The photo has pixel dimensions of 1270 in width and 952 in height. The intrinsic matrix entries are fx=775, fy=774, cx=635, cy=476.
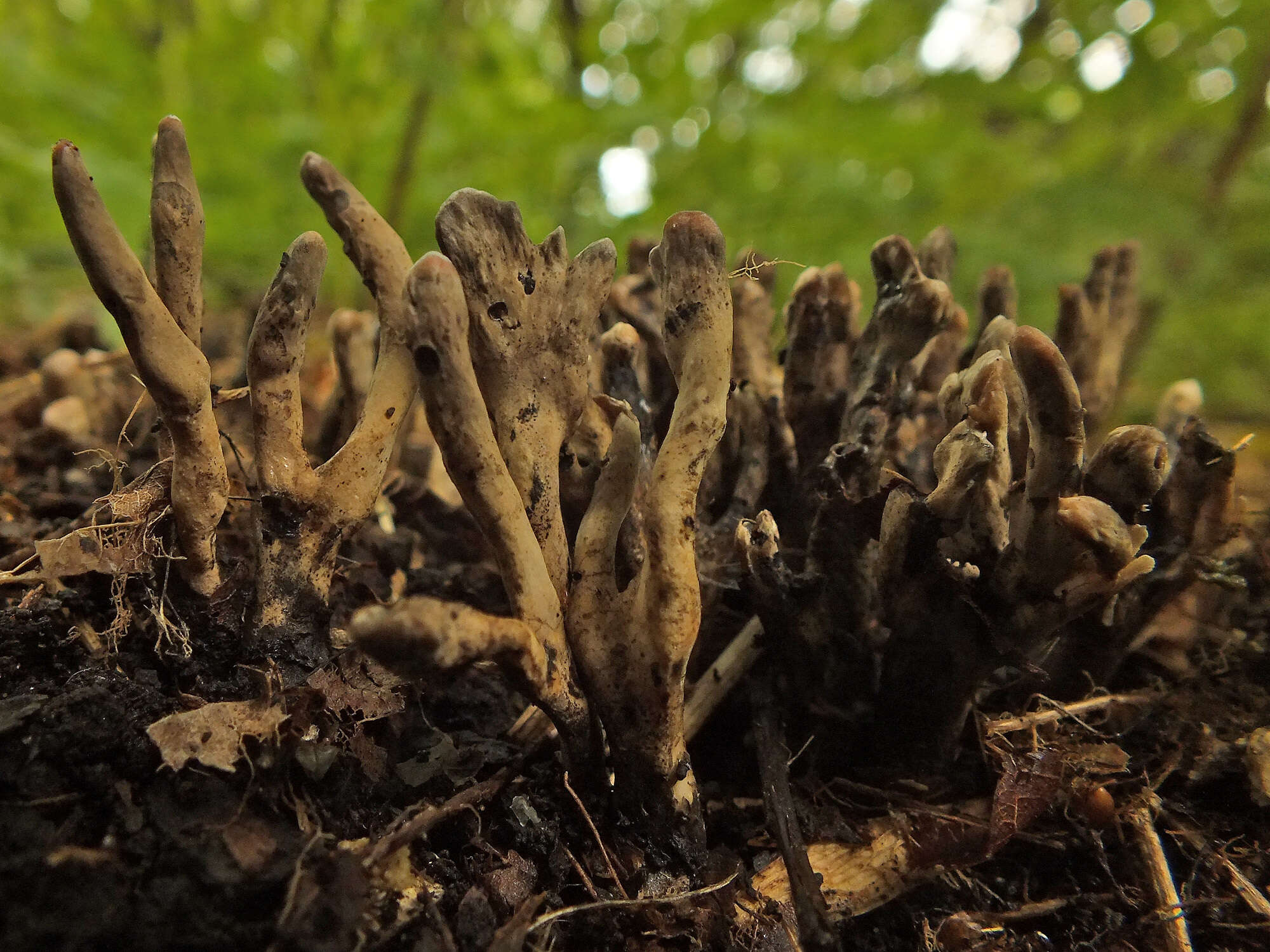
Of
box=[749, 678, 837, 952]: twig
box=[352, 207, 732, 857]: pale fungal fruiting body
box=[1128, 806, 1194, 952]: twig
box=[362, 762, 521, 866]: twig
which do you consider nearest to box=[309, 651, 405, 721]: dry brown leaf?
box=[362, 762, 521, 866]: twig

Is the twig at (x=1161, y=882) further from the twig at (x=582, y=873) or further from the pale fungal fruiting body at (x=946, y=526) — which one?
the twig at (x=582, y=873)

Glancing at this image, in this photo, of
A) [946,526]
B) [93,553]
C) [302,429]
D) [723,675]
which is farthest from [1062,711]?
[93,553]

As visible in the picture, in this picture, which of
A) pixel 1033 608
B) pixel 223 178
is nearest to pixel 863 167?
pixel 223 178

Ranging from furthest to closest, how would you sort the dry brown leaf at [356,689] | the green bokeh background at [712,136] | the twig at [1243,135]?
1. the green bokeh background at [712,136]
2. the twig at [1243,135]
3. the dry brown leaf at [356,689]

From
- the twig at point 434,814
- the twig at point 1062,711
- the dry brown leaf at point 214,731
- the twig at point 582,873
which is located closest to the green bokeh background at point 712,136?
the twig at point 1062,711

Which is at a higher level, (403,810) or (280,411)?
(280,411)

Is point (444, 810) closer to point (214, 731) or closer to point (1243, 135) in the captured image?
point (214, 731)

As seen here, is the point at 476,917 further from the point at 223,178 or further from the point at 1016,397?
the point at 223,178
